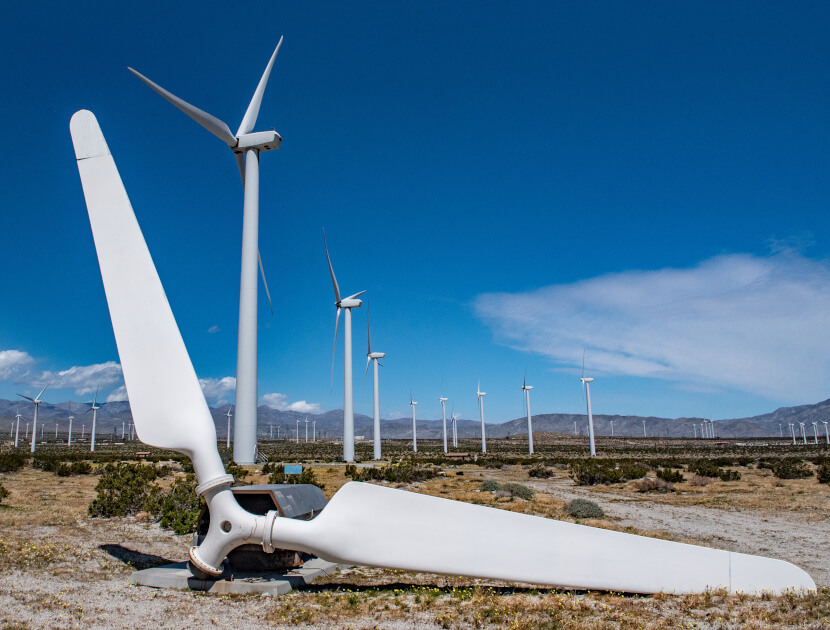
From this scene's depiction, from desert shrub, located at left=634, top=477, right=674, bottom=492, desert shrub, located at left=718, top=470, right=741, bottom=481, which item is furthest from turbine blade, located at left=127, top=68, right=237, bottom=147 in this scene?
desert shrub, located at left=718, top=470, right=741, bottom=481

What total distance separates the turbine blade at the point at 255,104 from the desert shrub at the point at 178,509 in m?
13.9

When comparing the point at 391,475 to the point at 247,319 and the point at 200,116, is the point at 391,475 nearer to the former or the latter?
the point at 247,319

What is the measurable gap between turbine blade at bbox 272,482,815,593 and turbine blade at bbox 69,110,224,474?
6.65 ft

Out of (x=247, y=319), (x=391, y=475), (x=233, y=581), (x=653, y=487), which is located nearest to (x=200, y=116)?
(x=247, y=319)

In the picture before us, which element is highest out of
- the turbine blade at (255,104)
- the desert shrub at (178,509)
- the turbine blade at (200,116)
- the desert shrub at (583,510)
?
the turbine blade at (255,104)

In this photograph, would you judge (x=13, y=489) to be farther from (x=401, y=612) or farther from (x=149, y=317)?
(x=401, y=612)

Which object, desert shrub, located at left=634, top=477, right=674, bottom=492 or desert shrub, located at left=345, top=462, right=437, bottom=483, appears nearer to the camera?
desert shrub, located at left=634, top=477, right=674, bottom=492

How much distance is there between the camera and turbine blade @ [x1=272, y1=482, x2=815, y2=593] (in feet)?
28.3

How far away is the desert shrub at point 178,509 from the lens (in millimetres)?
15984

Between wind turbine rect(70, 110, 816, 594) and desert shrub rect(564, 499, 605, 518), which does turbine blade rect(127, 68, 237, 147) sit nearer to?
wind turbine rect(70, 110, 816, 594)

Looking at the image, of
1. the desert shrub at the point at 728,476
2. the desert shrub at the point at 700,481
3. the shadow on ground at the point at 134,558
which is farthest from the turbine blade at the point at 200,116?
the desert shrub at the point at 728,476

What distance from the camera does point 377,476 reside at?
34812mm

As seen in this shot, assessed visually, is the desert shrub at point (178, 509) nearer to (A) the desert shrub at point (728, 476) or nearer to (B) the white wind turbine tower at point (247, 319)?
(B) the white wind turbine tower at point (247, 319)

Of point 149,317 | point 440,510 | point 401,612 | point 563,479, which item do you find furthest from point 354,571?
point 563,479
